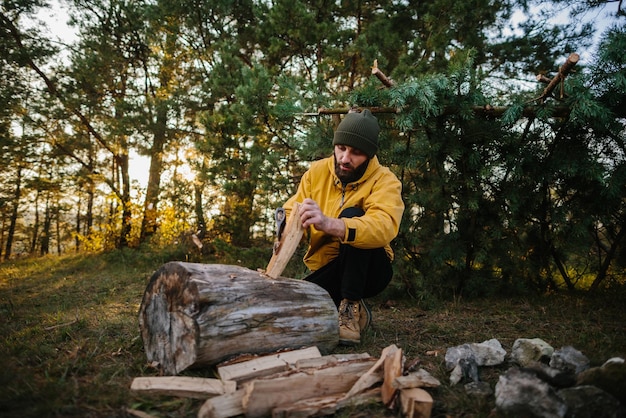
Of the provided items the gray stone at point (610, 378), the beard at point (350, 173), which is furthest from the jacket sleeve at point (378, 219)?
the gray stone at point (610, 378)

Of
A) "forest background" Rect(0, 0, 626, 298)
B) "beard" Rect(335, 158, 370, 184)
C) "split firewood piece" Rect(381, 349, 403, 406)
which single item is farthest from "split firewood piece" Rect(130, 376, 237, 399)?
"forest background" Rect(0, 0, 626, 298)

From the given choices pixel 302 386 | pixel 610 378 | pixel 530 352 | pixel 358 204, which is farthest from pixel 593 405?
pixel 358 204

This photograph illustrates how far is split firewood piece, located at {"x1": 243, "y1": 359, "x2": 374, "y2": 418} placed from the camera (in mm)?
1720

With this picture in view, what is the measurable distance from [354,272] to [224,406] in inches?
56.9

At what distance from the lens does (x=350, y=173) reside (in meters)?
2.96

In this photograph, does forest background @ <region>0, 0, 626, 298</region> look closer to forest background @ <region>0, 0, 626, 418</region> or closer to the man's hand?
forest background @ <region>0, 0, 626, 418</region>

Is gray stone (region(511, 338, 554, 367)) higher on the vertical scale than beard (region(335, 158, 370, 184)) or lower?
lower

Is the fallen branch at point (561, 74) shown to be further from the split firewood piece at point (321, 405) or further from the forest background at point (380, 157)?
the split firewood piece at point (321, 405)

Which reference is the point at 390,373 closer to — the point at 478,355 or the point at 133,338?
the point at 478,355

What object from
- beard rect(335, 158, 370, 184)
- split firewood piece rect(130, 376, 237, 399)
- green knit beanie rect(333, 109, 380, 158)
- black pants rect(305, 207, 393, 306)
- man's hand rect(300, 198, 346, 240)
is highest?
green knit beanie rect(333, 109, 380, 158)

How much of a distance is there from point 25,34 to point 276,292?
9718 mm

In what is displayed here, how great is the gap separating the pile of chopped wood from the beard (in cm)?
140

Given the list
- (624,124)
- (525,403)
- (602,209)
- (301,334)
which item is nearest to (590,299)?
(602,209)

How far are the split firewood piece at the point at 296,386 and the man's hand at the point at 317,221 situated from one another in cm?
85
